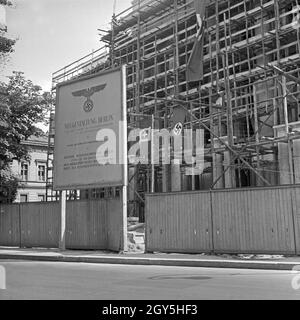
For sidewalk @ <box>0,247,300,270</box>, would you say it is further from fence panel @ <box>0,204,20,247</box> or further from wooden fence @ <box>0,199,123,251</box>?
fence panel @ <box>0,204,20,247</box>

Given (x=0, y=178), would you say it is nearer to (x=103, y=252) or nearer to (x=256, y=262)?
(x=103, y=252)

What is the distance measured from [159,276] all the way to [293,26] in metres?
15.7

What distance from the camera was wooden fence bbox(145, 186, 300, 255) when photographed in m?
15.6

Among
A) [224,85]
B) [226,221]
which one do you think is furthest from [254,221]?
[224,85]

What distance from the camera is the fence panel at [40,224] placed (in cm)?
2277

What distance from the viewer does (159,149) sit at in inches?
1079

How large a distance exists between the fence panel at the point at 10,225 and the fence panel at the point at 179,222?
890 centimetres

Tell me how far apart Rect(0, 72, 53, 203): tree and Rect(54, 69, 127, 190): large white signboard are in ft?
18.3

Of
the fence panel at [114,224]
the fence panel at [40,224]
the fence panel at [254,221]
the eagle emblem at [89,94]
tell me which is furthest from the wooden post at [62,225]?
the fence panel at [254,221]

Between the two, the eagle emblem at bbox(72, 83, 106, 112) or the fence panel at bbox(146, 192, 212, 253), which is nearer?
the fence panel at bbox(146, 192, 212, 253)

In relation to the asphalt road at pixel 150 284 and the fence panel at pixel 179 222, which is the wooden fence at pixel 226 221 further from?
the asphalt road at pixel 150 284

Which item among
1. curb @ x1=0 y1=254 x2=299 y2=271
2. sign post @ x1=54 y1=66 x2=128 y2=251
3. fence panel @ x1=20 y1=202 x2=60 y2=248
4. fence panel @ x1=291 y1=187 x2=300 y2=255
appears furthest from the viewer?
fence panel @ x1=20 y1=202 x2=60 y2=248

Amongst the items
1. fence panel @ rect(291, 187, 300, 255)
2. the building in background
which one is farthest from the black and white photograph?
the building in background

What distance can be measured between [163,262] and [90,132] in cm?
732
